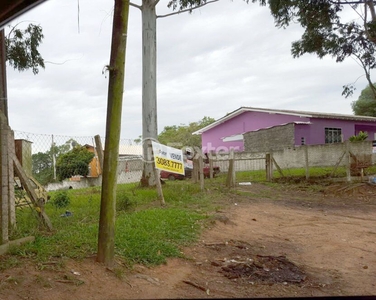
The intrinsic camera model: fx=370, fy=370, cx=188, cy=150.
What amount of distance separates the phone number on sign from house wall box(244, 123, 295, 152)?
42.0 feet

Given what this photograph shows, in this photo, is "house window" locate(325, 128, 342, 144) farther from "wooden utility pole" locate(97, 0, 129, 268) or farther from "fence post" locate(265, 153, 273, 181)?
"wooden utility pole" locate(97, 0, 129, 268)

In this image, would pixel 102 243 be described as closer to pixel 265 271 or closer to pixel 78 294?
pixel 78 294

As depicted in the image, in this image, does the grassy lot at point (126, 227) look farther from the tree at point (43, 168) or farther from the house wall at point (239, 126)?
the house wall at point (239, 126)

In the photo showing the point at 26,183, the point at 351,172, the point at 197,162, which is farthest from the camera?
the point at 351,172

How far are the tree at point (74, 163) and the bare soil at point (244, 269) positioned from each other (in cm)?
438

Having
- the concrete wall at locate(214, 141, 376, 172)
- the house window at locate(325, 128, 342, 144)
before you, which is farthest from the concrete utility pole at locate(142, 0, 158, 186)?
the house window at locate(325, 128, 342, 144)

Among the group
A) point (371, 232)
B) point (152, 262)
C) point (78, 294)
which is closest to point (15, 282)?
point (78, 294)

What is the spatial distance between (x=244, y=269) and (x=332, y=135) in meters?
19.9

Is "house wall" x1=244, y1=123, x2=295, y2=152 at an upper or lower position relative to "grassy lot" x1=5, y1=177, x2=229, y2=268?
upper

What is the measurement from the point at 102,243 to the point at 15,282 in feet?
3.02

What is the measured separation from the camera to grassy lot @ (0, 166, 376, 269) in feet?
13.5

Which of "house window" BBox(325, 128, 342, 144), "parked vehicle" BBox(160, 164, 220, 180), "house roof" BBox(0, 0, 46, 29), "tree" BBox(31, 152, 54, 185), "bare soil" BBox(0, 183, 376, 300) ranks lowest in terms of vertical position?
"bare soil" BBox(0, 183, 376, 300)

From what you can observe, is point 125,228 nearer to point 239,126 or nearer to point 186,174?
point 186,174

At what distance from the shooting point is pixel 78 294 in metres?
3.22
